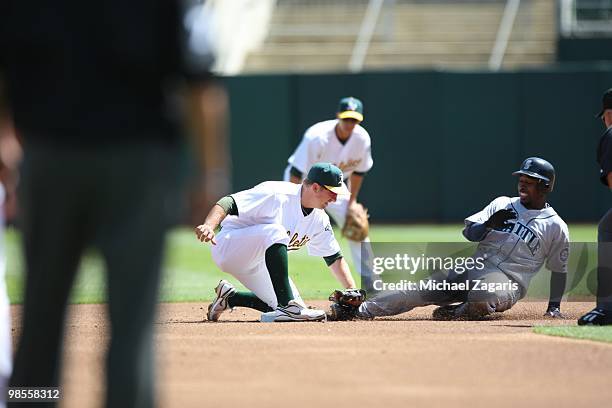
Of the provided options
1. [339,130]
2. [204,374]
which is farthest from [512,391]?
[339,130]

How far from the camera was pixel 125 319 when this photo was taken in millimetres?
3176

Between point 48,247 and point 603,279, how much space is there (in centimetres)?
539

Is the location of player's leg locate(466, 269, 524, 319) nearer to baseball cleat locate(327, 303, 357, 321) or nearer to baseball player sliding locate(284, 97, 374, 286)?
baseball cleat locate(327, 303, 357, 321)

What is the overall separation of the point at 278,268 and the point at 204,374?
2322mm

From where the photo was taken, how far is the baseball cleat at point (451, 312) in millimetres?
8383

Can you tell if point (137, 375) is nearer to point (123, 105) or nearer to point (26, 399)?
Answer: point (26, 399)

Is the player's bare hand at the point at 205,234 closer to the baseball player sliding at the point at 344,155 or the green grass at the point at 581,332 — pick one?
the green grass at the point at 581,332

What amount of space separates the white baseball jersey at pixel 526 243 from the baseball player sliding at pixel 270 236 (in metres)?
1.08

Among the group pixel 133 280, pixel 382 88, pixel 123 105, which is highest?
pixel 382 88

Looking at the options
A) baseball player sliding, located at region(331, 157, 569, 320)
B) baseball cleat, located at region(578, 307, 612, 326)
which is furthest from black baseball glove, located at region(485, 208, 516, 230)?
baseball cleat, located at region(578, 307, 612, 326)

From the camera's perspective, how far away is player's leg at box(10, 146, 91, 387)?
3160 millimetres

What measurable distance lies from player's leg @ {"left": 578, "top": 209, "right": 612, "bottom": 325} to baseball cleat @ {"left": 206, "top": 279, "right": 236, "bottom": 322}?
7.69ft

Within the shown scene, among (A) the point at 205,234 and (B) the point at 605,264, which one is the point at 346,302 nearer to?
(A) the point at 205,234

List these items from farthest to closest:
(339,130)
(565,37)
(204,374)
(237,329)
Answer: (565,37) → (339,130) → (237,329) → (204,374)
